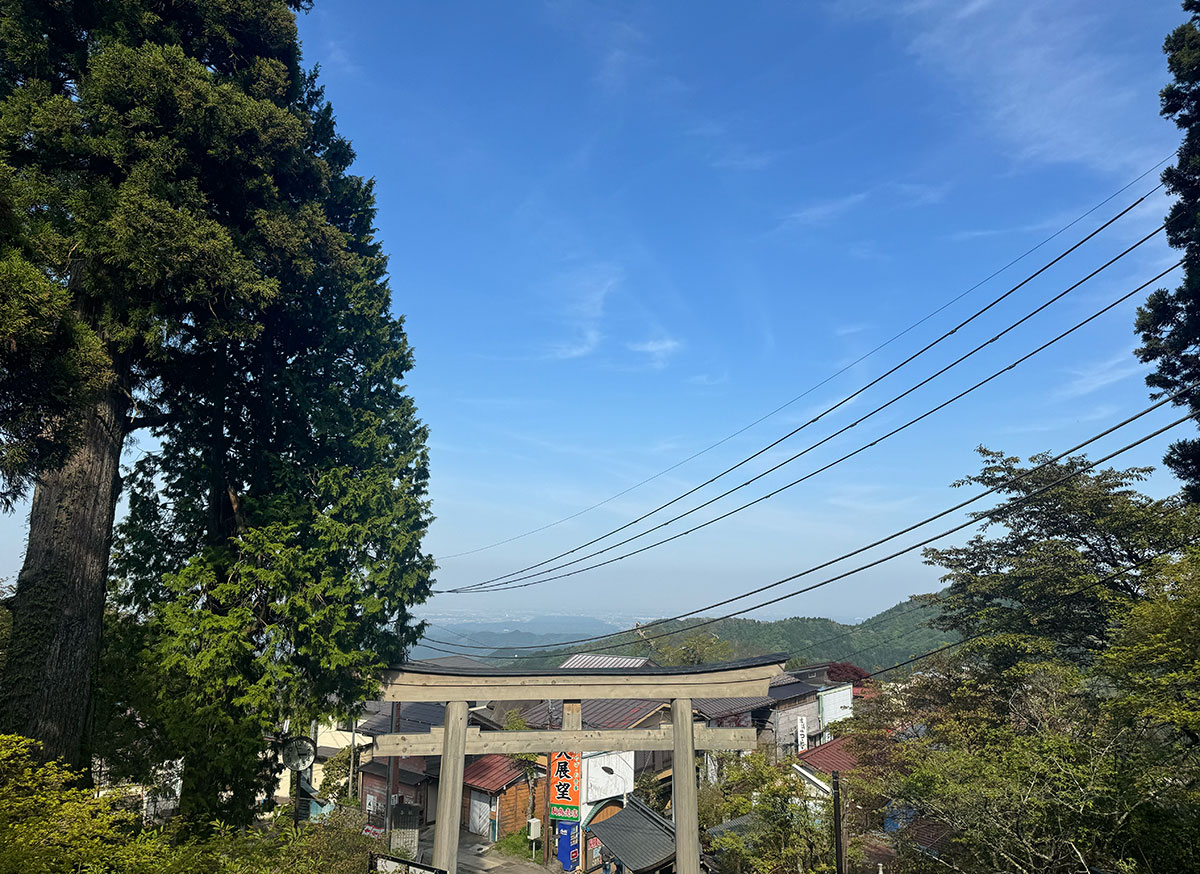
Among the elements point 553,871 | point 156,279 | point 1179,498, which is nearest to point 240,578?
point 156,279

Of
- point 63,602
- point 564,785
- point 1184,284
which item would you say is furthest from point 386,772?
point 1184,284

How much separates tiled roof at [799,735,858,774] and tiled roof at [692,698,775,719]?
13.0ft

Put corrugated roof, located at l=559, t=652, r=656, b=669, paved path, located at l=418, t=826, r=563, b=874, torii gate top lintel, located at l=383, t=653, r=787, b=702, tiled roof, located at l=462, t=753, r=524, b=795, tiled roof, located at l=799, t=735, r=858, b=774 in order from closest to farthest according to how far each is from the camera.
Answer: torii gate top lintel, located at l=383, t=653, r=787, b=702 → paved path, located at l=418, t=826, r=563, b=874 → tiled roof, located at l=799, t=735, r=858, b=774 → tiled roof, located at l=462, t=753, r=524, b=795 → corrugated roof, located at l=559, t=652, r=656, b=669

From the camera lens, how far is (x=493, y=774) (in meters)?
24.3

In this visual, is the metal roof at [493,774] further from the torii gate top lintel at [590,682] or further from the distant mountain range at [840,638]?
the distant mountain range at [840,638]

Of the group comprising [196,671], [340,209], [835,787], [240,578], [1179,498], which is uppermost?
[340,209]

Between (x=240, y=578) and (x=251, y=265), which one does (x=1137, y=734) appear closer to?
(x=240, y=578)

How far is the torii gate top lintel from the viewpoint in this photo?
39.0 ft

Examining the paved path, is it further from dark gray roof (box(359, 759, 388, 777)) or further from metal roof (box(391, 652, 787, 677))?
metal roof (box(391, 652, 787, 677))

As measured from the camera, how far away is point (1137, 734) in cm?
1075

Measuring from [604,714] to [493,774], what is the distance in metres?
4.95

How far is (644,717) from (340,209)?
20.4m

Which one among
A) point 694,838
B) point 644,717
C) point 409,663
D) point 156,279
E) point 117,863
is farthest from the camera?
point 644,717

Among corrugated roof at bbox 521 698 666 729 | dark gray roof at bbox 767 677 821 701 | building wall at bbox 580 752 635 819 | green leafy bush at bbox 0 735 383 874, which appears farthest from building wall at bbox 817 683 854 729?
green leafy bush at bbox 0 735 383 874
